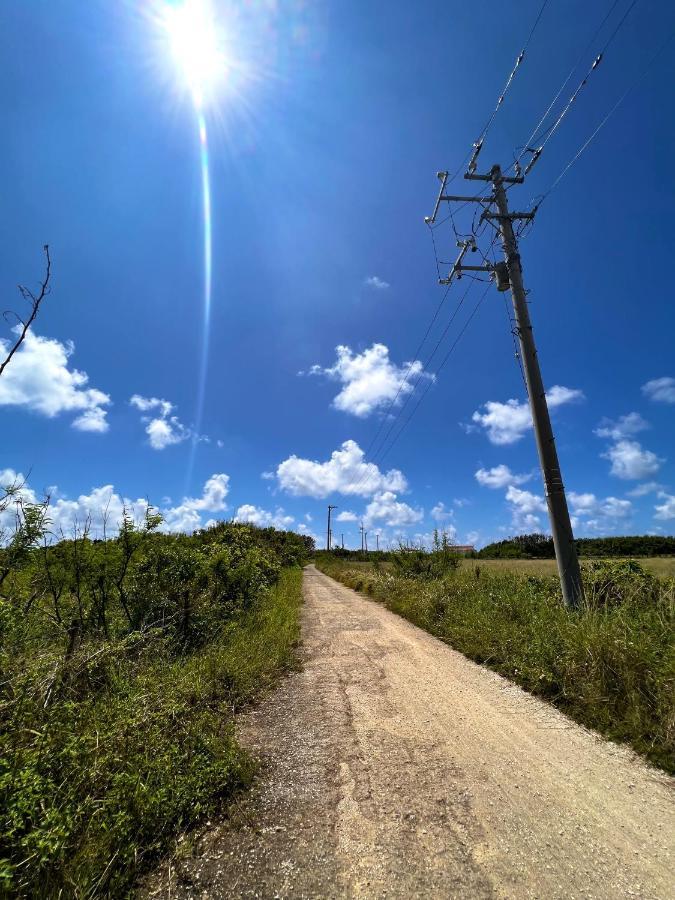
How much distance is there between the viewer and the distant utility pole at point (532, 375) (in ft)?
21.3

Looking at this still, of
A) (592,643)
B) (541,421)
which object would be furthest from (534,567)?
(592,643)

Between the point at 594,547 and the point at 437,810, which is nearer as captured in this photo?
the point at 437,810

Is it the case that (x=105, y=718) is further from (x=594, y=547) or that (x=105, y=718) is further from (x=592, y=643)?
(x=594, y=547)

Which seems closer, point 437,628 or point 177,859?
point 177,859

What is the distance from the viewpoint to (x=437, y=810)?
101 inches

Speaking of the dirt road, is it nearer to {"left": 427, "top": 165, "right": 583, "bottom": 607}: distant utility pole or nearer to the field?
{"left": 427, "top": 165, "right": 583, "bottom": 607}: distant utility pole

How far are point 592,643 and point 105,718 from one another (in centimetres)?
496

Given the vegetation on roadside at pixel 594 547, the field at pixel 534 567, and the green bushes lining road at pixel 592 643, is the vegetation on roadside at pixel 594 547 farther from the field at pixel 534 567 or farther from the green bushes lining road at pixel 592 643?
the green bushes lining road at pixel 592 643

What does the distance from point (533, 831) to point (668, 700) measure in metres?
2.02

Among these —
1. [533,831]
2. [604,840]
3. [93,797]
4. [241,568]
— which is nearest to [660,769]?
[604,840]

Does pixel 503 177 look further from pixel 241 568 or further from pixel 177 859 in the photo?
pixel 177 859

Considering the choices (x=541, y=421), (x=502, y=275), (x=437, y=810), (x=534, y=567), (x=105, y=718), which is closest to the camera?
(x=437, y=810)

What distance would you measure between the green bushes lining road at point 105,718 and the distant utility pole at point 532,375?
4.90 metres

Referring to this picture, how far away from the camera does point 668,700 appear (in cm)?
338
